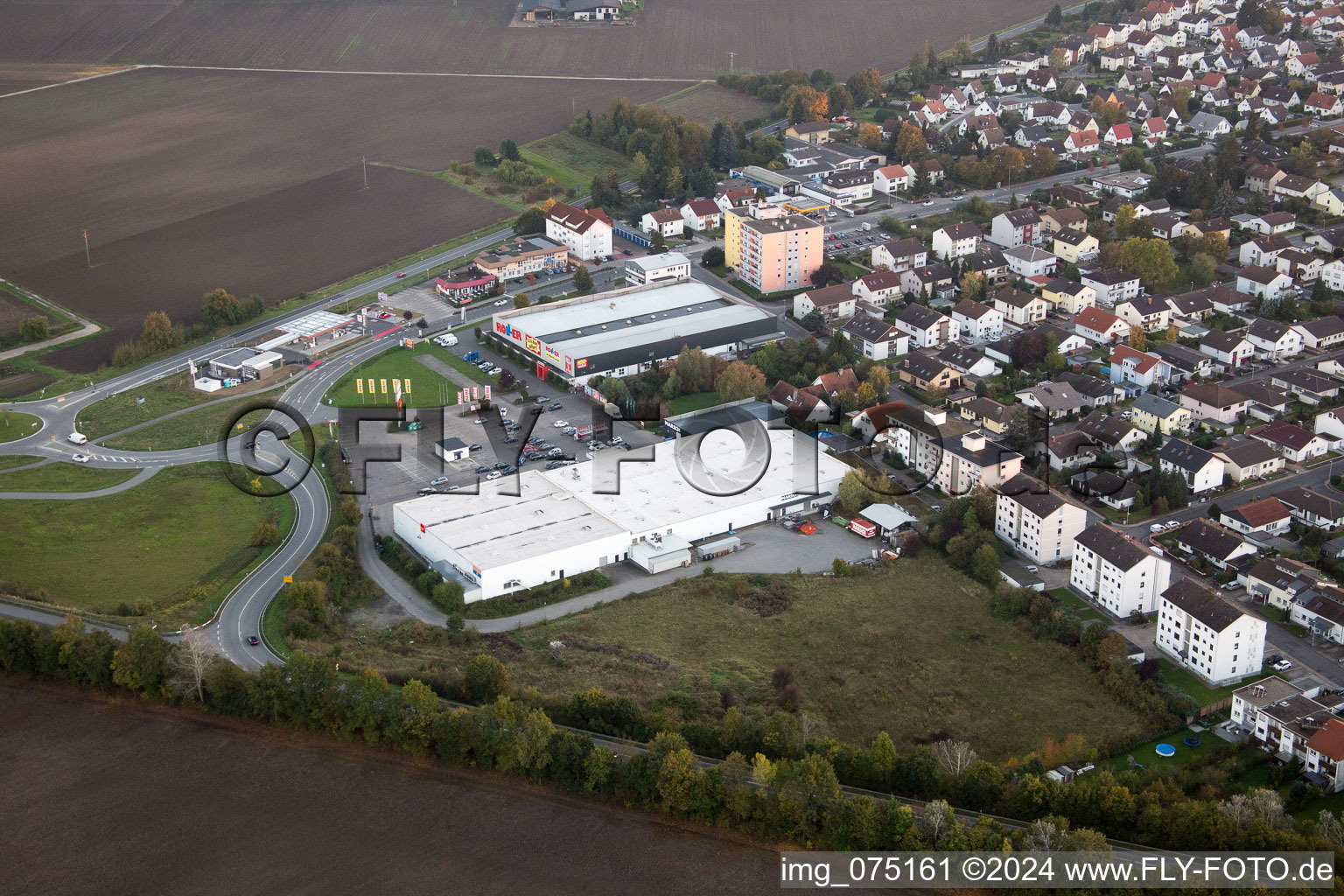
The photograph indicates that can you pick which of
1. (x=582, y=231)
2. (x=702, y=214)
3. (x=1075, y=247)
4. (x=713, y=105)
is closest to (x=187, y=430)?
(x=582, y=231)

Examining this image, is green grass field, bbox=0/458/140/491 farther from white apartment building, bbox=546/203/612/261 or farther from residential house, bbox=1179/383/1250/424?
residential house, bbox=1179/383/1250/424

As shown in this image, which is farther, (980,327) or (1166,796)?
(980,327)

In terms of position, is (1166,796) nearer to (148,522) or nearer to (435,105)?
(148,522)

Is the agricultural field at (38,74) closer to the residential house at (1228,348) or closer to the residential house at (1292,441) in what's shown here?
the residential house at (1228,348)

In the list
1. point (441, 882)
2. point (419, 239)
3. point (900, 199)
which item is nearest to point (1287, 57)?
point (900, 199)

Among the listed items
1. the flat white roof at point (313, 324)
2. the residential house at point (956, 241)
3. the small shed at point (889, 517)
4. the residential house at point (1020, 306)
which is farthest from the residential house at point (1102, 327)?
the flat white roof at point (313, 324)

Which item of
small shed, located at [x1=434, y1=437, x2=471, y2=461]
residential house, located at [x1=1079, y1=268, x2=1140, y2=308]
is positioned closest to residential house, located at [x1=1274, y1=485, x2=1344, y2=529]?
residential house, located at [x1=1079, y1=268, x2=1140, y2=308]

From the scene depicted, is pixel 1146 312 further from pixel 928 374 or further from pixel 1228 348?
pixel 928 374
